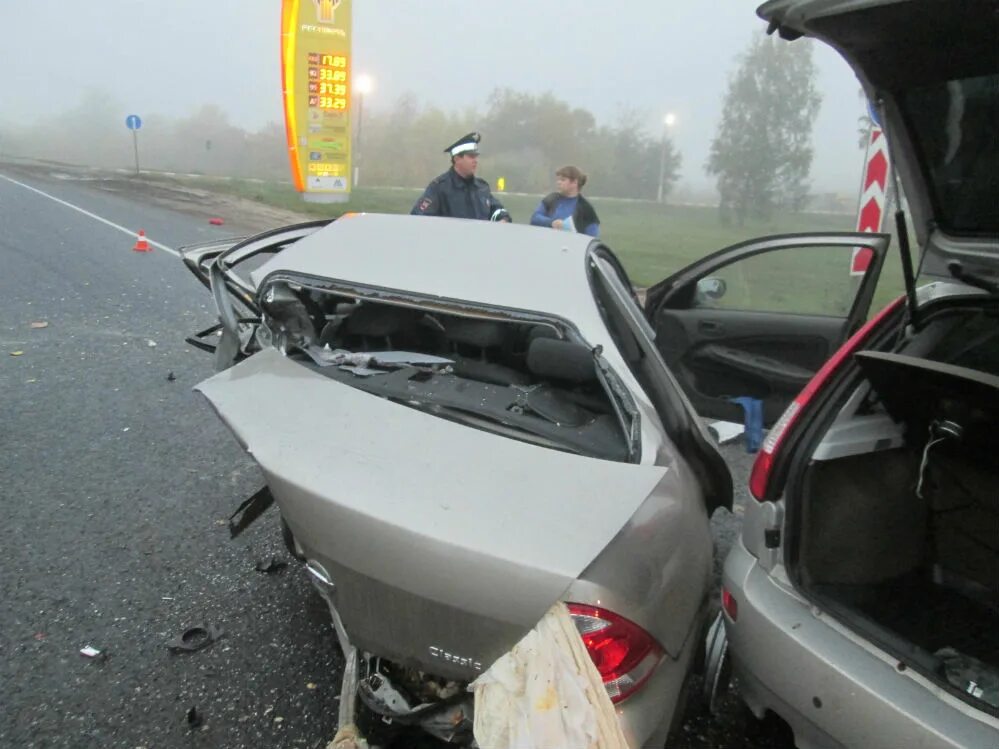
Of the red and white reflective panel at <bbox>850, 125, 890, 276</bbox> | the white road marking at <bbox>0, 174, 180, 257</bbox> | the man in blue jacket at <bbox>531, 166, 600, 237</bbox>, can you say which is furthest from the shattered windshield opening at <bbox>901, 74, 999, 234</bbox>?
the white road marking at <bbox>0, 174, 180, 257</bbox>

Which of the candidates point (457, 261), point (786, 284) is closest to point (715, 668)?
point (457, 261)

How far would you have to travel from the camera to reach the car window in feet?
12.9

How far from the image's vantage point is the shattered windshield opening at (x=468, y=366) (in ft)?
6.85

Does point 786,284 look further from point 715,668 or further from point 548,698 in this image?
point 548,698

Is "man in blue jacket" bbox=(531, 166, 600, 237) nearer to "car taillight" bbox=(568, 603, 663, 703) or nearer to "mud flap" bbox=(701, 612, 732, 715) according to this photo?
"mud flap" bbox=(701, 612, 732, 715)

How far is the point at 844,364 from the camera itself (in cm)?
218

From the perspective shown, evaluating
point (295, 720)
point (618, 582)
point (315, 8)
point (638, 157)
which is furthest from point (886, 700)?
point (638, 157)

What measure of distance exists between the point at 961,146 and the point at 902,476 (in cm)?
105

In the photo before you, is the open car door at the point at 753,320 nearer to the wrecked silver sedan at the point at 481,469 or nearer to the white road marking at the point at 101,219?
the wrecked silver sedan at the point at 481,469

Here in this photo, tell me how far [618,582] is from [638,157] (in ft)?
137

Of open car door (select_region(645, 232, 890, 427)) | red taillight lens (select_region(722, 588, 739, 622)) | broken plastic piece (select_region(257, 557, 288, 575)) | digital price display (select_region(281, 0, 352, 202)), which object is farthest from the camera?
digital price display (select_region(281, 0, 352, 202))

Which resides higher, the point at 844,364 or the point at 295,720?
the point at 844,364

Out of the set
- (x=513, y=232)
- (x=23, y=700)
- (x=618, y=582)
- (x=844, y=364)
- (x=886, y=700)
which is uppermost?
(x=513, y=232)

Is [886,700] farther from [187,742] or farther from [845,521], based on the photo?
[187,742]
